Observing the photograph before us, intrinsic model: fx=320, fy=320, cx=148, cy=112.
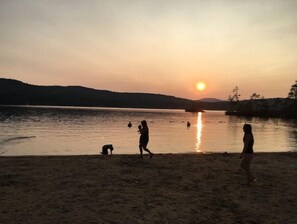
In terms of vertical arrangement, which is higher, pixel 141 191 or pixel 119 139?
pixel 141 191

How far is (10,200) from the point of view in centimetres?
1038

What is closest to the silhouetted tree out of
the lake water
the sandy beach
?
the lake water

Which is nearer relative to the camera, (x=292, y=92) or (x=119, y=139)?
(x=119, y=139)

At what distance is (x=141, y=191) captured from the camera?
11.9 meters

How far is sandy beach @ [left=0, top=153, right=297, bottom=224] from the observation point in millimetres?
9445

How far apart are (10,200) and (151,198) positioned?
15.2ft

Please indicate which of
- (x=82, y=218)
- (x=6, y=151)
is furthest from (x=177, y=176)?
(x=6, y=151)

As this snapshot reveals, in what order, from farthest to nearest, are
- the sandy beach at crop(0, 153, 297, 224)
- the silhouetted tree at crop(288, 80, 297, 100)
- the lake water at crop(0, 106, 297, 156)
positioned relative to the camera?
the silhouetted tree at crop(288, 80, 297, 100)
the lake water at crop(0, 106, 297, 156)
the sandy beach at crop(0, 153, 297, 224)

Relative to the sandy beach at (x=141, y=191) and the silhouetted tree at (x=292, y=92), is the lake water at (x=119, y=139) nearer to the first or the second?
the sandy beach at (x=141, y=191)

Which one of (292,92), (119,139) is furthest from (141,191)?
(292,92)

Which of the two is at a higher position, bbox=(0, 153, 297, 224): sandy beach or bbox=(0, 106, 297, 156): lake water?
bbox=(0, 153, 297, 224): sandy beach

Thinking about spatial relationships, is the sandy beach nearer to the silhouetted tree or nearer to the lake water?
the lake water

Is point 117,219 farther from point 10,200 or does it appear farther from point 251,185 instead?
point 251,185

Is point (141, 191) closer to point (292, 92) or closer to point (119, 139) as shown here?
point (119, 139)
